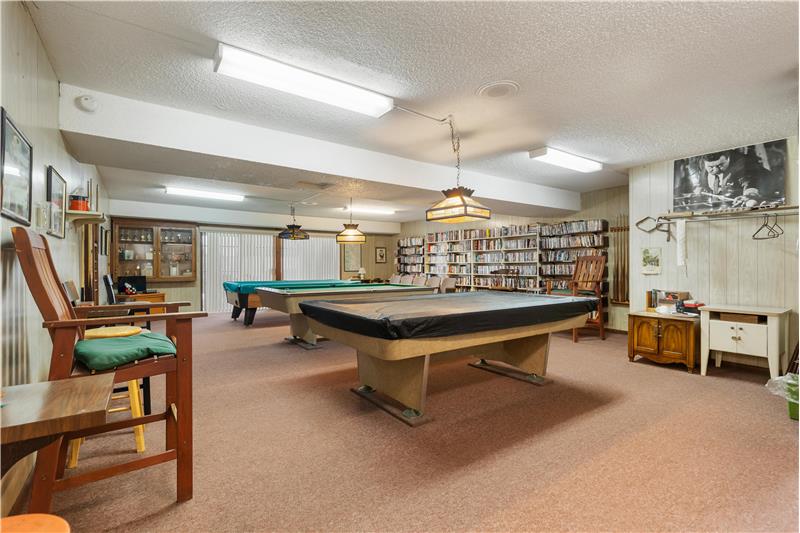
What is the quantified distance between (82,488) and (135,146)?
265 centimetres

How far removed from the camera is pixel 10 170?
1810mm

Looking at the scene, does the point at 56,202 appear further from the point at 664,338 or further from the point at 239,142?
the point at 664,338

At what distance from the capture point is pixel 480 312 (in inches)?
109

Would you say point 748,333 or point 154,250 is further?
point 154,250

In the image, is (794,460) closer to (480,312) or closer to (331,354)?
(480,312)

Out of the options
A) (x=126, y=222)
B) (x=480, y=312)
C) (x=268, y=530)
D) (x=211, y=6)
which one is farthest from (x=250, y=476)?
(x=126, y=222)

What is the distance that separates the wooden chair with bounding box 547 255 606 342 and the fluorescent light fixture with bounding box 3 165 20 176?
641 centimetres

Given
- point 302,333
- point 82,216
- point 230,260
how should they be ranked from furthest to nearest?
point 230,260 < point 302,333 < point 82,216

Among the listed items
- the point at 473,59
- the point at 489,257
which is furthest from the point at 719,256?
the point at 489,257

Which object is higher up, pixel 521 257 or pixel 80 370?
pixel 521 257

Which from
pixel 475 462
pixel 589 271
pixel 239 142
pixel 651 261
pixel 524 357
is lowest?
pixel 475 462

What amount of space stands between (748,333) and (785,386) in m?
0.73

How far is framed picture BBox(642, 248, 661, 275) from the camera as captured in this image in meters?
5.18

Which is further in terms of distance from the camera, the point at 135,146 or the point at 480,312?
the point at 135,146
